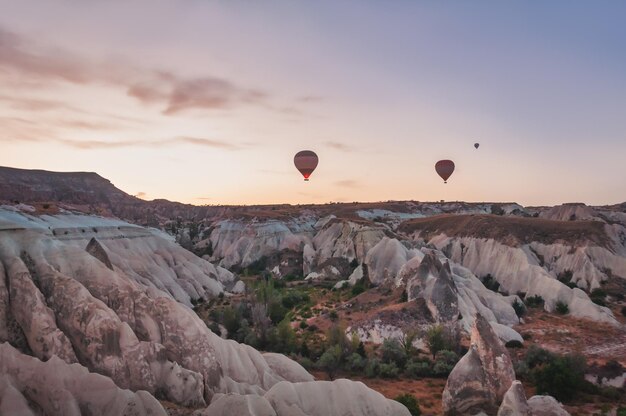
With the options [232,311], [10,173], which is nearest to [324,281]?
[232,311]

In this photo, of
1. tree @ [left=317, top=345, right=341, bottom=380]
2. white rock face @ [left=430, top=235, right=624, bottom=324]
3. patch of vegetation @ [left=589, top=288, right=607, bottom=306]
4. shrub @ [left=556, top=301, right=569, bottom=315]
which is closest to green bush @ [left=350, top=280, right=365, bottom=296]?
white rock face @ [left=430, top=235, right=624, bottom=324]

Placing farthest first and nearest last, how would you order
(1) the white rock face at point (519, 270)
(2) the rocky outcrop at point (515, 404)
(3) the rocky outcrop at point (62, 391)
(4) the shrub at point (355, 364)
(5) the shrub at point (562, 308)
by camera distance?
(5) the shrub at point (562, 308), (1) the white rock face at point (519, 270), (4) the shrub at point (355, 364), (2) the rocky outcrop at point (515, 404), (3) the rocky outcrop at point (62, 391)

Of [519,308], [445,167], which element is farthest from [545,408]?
[445,167]

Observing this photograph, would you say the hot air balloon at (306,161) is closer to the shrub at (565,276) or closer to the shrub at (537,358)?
the shrub at (565,276)

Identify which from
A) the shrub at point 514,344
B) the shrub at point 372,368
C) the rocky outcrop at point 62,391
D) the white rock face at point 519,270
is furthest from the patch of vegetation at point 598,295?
the rocky outcrop at point 62,391

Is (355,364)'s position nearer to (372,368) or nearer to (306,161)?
(372,368)

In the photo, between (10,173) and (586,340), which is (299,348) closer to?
(586,340)
